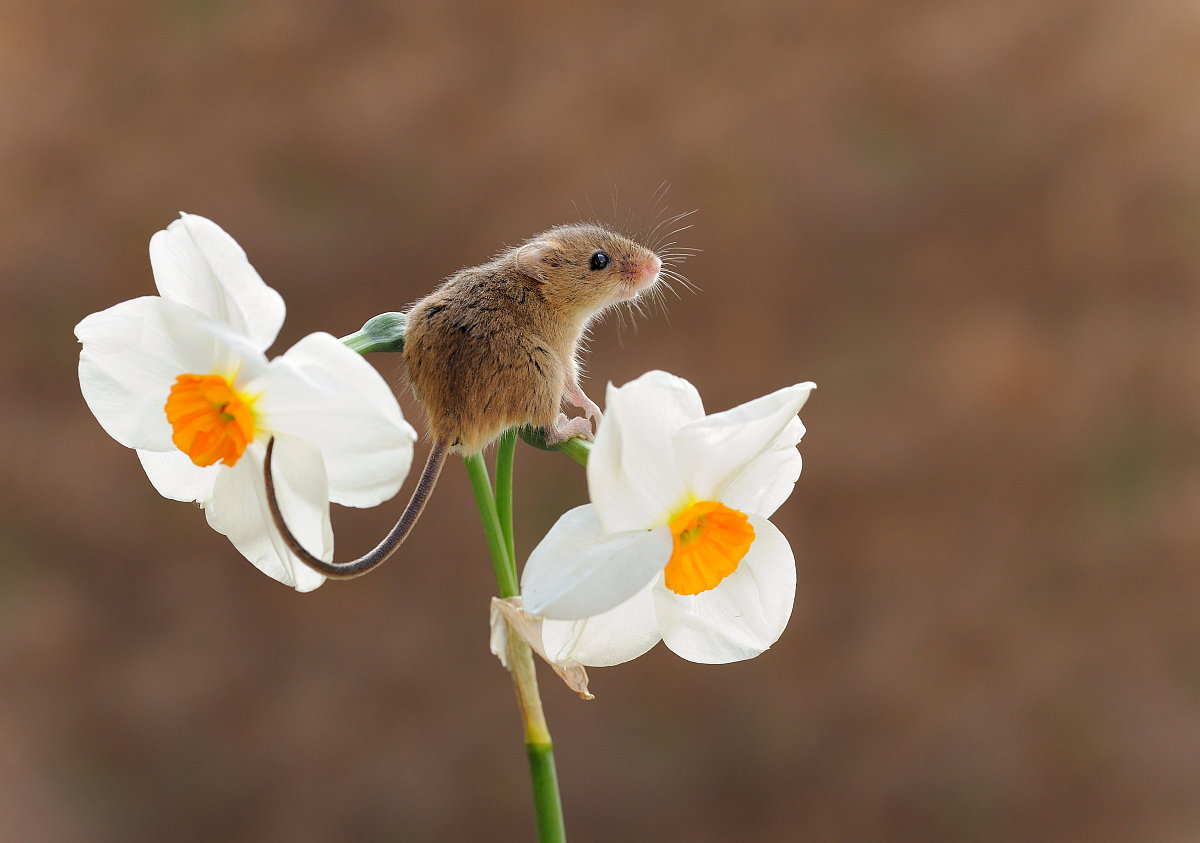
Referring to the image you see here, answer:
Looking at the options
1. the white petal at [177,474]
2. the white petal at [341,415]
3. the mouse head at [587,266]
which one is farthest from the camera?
the mouse head at [587,266]

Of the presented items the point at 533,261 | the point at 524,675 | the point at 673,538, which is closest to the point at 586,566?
the point at 673,538

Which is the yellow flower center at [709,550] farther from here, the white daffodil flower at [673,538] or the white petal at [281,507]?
the white petal at [281,507]

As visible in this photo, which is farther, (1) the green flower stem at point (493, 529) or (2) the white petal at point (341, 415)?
(1) the green flower stem at point (493, 529)

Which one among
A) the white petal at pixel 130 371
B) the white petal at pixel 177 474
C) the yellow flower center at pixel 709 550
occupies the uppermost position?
the white petal at pixel 130 371

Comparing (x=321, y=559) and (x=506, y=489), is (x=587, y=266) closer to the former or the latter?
(x=506, y=489)

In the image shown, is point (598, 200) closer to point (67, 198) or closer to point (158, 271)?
point (67, 198)

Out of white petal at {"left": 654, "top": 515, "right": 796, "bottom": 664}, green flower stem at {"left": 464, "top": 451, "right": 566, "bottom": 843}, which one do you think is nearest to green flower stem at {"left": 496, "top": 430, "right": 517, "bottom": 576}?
green flower stem at {"left": 464, "top": 451, "right": 566, "bottom": 843}

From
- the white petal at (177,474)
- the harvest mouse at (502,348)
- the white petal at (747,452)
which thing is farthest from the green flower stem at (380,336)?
the white petal at (747,452)

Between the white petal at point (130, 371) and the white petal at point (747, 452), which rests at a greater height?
the white petal at point (130, 371)
